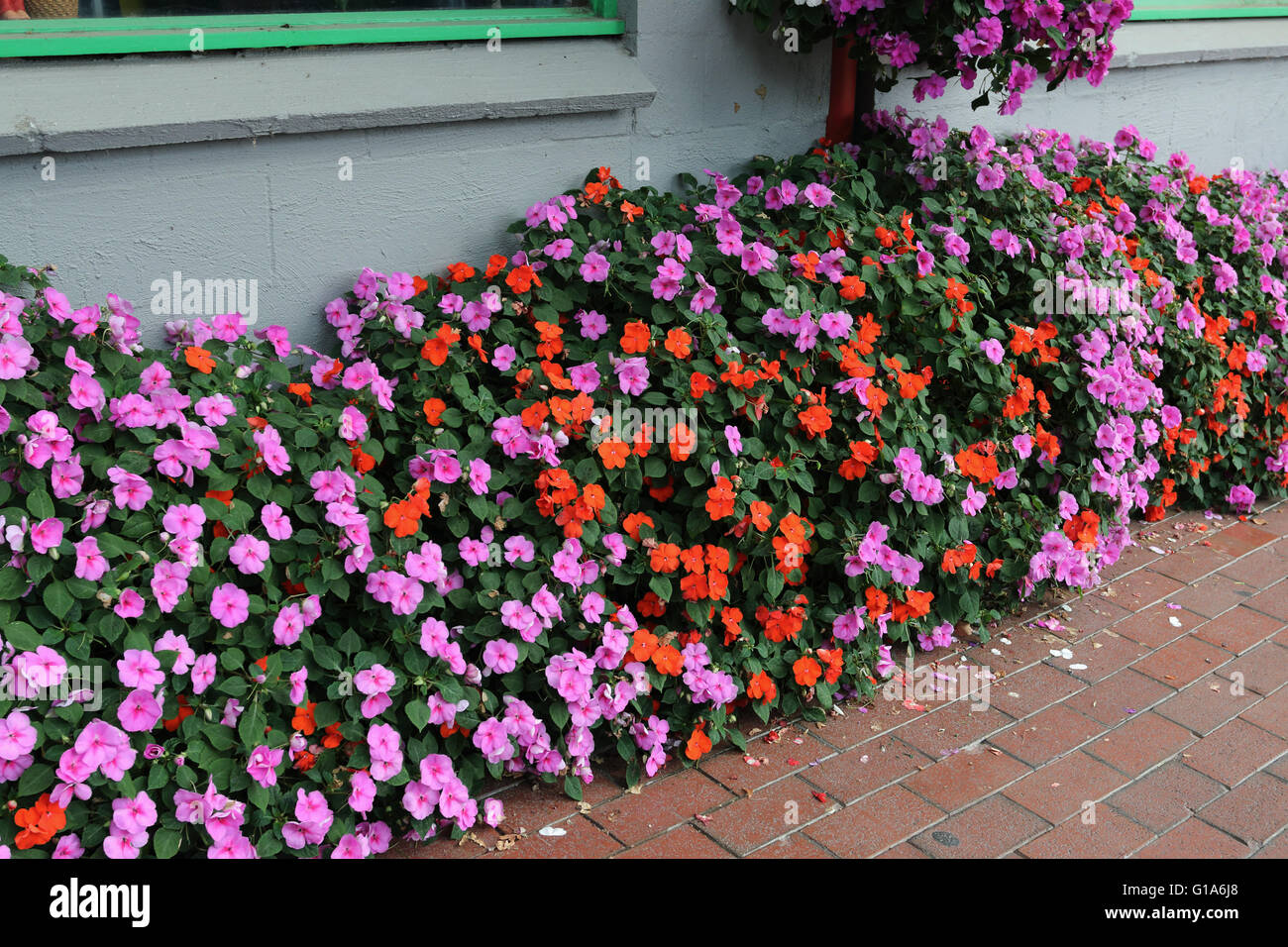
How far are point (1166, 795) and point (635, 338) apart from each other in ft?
6.07

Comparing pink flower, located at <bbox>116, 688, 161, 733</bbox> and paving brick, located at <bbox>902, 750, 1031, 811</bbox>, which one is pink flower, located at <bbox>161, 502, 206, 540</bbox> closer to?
pink flower, located at <bbox>116, 688, 161, 733</bbox>

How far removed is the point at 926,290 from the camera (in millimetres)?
3824

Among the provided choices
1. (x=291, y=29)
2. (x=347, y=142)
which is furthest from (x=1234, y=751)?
(x=291, y=29)

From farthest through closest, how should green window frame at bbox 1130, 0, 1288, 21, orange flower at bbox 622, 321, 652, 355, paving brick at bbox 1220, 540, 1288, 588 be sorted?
1. green window frame at bbox 1130, 0, 1288, 21
2. paving brick at bbox 1220, 540, 1288, 588
3. orange flower at bbox 622, 321, 652, 355

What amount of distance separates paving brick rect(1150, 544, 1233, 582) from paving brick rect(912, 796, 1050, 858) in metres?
1.72

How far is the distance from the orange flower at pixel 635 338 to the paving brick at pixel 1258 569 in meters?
2.48

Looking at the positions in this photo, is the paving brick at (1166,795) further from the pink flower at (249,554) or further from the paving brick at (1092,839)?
the pink flower at (249,554)

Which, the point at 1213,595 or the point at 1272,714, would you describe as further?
the point at 1213,595

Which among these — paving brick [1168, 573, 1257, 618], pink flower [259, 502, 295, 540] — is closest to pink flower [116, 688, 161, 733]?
pink flower [259, 502, 295, 540]

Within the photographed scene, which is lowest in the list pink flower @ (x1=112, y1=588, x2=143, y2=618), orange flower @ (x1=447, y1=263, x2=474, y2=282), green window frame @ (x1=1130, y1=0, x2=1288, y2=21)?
pink flower @ (x1=112, y1=588, x2=143, y2=618)

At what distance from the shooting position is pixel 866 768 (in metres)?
3.17

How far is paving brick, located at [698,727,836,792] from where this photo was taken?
3.11 metres

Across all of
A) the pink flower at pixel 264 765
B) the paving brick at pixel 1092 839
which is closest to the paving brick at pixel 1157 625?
the paving brick at pixel 1092 839

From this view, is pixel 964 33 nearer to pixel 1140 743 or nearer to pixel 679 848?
pixel 1140 743
